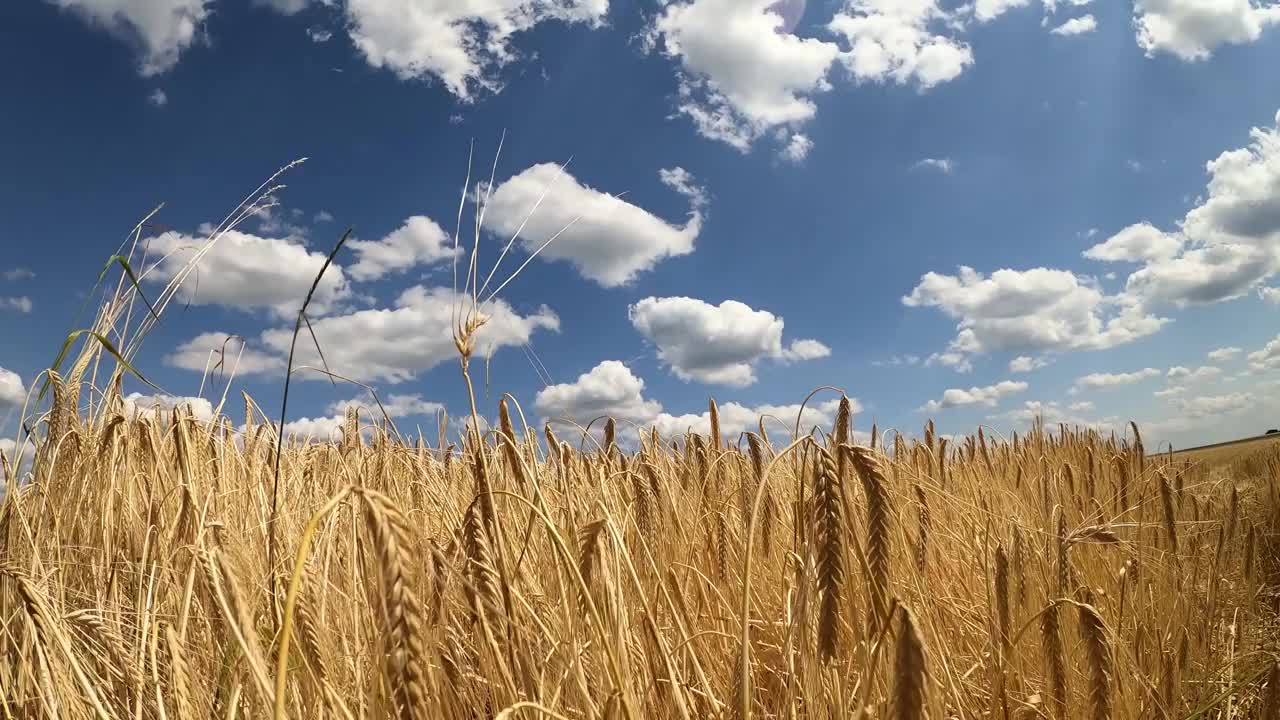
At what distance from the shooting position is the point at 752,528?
37.4 inches

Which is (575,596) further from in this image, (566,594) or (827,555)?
(827,555)

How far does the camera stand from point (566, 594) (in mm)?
1499

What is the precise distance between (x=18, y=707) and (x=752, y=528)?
192 cm

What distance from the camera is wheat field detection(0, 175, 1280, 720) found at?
1.09 metres

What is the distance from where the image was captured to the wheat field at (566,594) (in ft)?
3.58

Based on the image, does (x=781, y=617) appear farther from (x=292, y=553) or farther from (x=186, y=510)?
(x=186, y=510)

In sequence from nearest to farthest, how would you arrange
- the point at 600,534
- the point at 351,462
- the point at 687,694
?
the point at 600,534 < the point at 687,694 < the point at 351,462

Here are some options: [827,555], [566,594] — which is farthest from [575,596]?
[827,555]

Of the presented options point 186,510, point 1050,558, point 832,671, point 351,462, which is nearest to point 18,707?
point 186,510

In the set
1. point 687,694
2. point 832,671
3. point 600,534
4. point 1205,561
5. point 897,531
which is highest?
point 600,534

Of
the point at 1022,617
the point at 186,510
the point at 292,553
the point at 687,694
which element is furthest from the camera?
the point at 1022,617

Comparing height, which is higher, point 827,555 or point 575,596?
point 827,555

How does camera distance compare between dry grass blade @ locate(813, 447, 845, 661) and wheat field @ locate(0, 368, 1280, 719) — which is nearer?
dry grass blade @ locate(813, 447, 845, 661)

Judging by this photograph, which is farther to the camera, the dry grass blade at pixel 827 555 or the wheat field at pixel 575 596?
the wheat field at pixel 575 596
